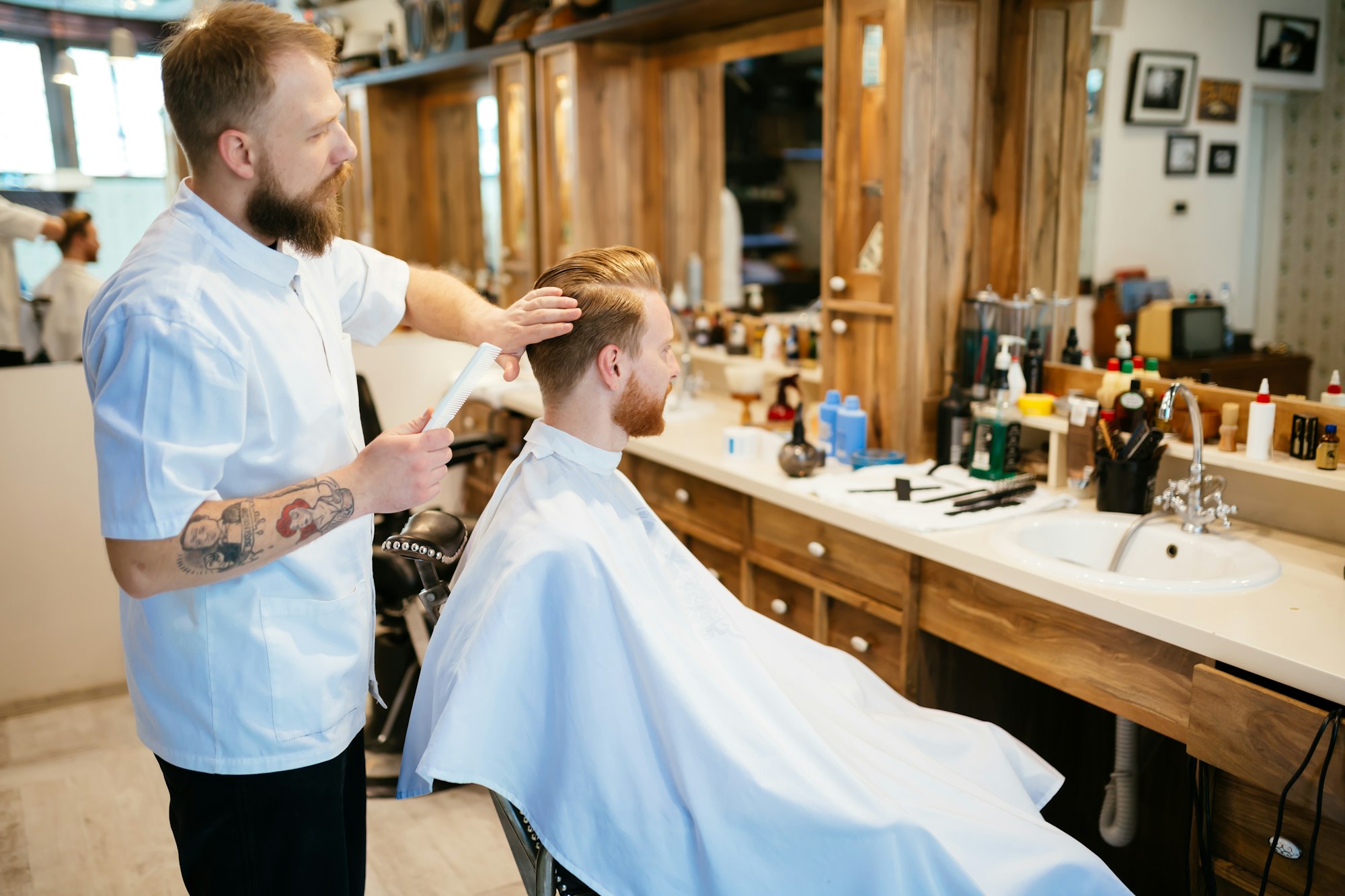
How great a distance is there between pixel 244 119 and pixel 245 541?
1.79ft

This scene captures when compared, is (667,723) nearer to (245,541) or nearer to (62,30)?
(245,541)

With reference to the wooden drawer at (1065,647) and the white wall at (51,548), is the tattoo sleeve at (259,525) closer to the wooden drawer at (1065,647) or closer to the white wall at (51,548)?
the wooden drawer at (1065,647)

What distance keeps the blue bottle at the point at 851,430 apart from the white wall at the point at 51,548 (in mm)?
2276

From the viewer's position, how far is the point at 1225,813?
171 centimetres

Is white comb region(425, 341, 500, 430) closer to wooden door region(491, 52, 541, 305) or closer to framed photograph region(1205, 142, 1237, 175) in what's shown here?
framed photograph region(1205, 142, 1237, 175)

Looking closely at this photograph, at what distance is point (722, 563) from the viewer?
2.95 m

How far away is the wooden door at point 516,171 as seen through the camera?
4.22 m

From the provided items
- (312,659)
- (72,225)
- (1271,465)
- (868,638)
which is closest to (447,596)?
(312,659)

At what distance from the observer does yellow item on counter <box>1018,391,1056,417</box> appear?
2539 mm

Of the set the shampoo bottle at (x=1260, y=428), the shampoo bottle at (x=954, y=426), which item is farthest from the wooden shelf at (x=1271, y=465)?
the shampoo bottle at (x=954, y=426)

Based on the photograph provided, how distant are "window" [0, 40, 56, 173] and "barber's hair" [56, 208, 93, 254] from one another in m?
0.21

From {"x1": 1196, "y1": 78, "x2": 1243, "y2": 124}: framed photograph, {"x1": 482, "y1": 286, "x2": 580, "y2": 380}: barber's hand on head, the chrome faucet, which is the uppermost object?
{"x1": 1196, "y1": 78, "x2": 1243, "y2": 124}: framed photograph

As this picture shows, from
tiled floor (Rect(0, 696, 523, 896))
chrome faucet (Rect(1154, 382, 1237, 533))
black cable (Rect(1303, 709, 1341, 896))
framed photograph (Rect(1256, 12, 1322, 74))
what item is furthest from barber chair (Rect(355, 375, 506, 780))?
framed photograph (Rect(1256, 12, 1322, 74))

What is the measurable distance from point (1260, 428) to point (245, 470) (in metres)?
1.90
